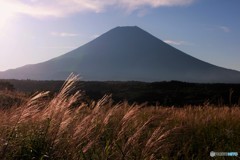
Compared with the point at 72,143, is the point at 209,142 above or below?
below

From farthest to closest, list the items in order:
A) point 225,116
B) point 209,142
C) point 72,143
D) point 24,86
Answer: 1. point 24,86
2. point 225,116
3. point 209,142
4. point 72,143

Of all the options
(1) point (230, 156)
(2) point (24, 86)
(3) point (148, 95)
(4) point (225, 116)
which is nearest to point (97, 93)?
(3) point (148, 95)

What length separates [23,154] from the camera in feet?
15.1

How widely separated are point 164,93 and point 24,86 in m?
29.7

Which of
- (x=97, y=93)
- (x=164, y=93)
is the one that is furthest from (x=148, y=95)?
(x=97, y=93)

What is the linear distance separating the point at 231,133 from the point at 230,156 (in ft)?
6.09

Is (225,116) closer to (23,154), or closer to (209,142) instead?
(209,142)

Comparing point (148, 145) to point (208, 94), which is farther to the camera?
point (208, 94)

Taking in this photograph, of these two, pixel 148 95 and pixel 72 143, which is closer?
pixel 72 143

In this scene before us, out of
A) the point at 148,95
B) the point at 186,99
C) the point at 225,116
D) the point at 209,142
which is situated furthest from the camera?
the point at 148,95

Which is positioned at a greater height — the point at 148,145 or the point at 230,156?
the point at 148,145

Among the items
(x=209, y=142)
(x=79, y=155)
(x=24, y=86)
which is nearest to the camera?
(x=79, y=155)

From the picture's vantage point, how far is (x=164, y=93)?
148 ft

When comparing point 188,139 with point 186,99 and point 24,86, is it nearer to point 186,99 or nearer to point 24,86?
point 186,99
